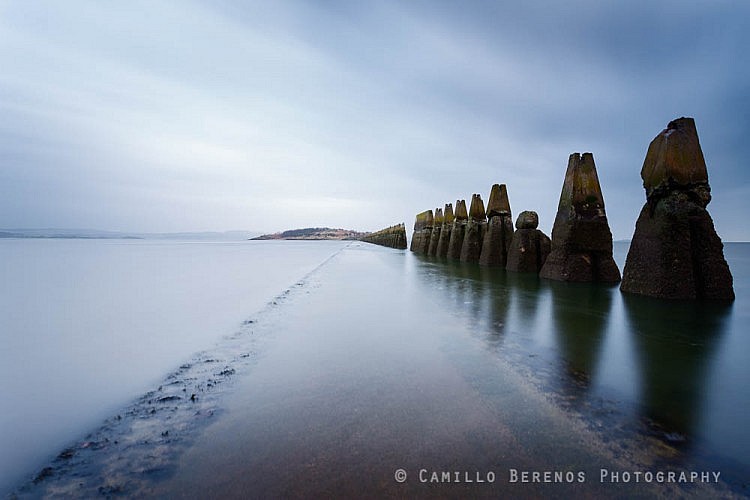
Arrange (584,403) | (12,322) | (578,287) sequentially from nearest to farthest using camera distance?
(584,403)
(12,322)
(578,287)

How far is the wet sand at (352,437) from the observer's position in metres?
1.20

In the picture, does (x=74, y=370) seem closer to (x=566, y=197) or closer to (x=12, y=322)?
(x=12, y=322)

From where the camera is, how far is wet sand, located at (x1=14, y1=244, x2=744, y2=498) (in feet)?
3.94

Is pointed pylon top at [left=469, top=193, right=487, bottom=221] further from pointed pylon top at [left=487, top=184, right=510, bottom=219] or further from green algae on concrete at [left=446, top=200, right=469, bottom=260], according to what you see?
pointed pylon top at [left=487, top=184, right=510, bottom=219]

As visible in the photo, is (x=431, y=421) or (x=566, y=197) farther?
(x=566, y=197)

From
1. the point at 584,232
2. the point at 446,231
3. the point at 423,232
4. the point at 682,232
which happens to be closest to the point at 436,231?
the point at 446,231

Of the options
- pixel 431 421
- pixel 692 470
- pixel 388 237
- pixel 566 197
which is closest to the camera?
pixel 692 470

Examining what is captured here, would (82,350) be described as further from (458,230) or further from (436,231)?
(436,231)

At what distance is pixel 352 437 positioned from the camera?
153 centimetres

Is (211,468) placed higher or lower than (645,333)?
lower

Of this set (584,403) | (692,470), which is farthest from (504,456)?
(584,403)

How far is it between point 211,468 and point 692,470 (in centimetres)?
184

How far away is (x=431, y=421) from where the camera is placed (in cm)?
167

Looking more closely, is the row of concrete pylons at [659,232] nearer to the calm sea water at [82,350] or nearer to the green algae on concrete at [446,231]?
the calm sea water at [82,350]
